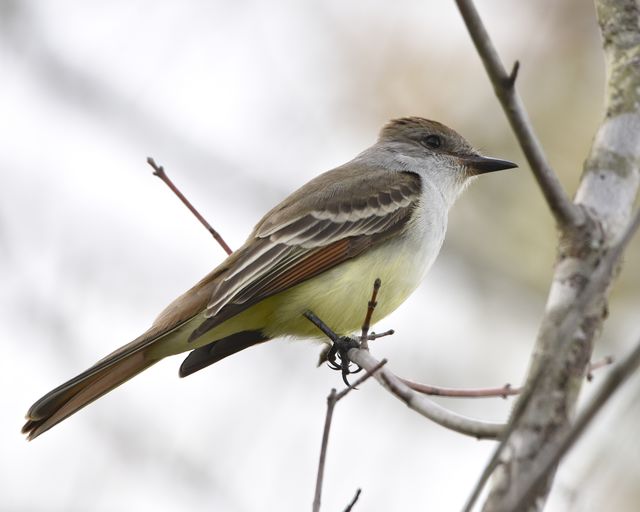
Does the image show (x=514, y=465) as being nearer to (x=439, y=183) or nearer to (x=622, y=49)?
(x=622, y=49)

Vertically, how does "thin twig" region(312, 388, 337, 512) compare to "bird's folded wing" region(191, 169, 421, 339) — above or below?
below

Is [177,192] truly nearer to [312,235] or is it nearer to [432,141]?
[312,235]

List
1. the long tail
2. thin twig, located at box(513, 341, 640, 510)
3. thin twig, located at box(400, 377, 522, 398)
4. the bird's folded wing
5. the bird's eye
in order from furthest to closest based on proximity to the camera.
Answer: the bird's eye, the bird's folded wing, the long tail, thin twig, located at box(400, 377, 522, 398), thin twig, located at box(513, 341, 640, 510)

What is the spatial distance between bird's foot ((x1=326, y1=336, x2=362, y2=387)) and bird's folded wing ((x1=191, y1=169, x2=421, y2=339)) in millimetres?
467

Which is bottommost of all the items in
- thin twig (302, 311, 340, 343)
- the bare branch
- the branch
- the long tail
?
the long tail

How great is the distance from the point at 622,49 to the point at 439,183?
112 inches

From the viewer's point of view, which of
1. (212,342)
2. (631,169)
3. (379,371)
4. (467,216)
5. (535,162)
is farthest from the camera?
(467,216)

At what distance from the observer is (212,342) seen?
19.8 feet

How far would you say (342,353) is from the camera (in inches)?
215

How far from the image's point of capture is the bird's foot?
538 cm

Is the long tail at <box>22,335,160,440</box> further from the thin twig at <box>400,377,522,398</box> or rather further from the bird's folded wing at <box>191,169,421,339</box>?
the thin twig at <box>400,377,522,398</box>

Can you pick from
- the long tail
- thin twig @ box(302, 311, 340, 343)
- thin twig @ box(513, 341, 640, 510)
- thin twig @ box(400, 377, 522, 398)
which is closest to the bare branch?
thin twig @ box(400, 377, 522, 398)

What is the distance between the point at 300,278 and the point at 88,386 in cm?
140

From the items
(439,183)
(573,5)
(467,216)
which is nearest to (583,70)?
(573,5)
